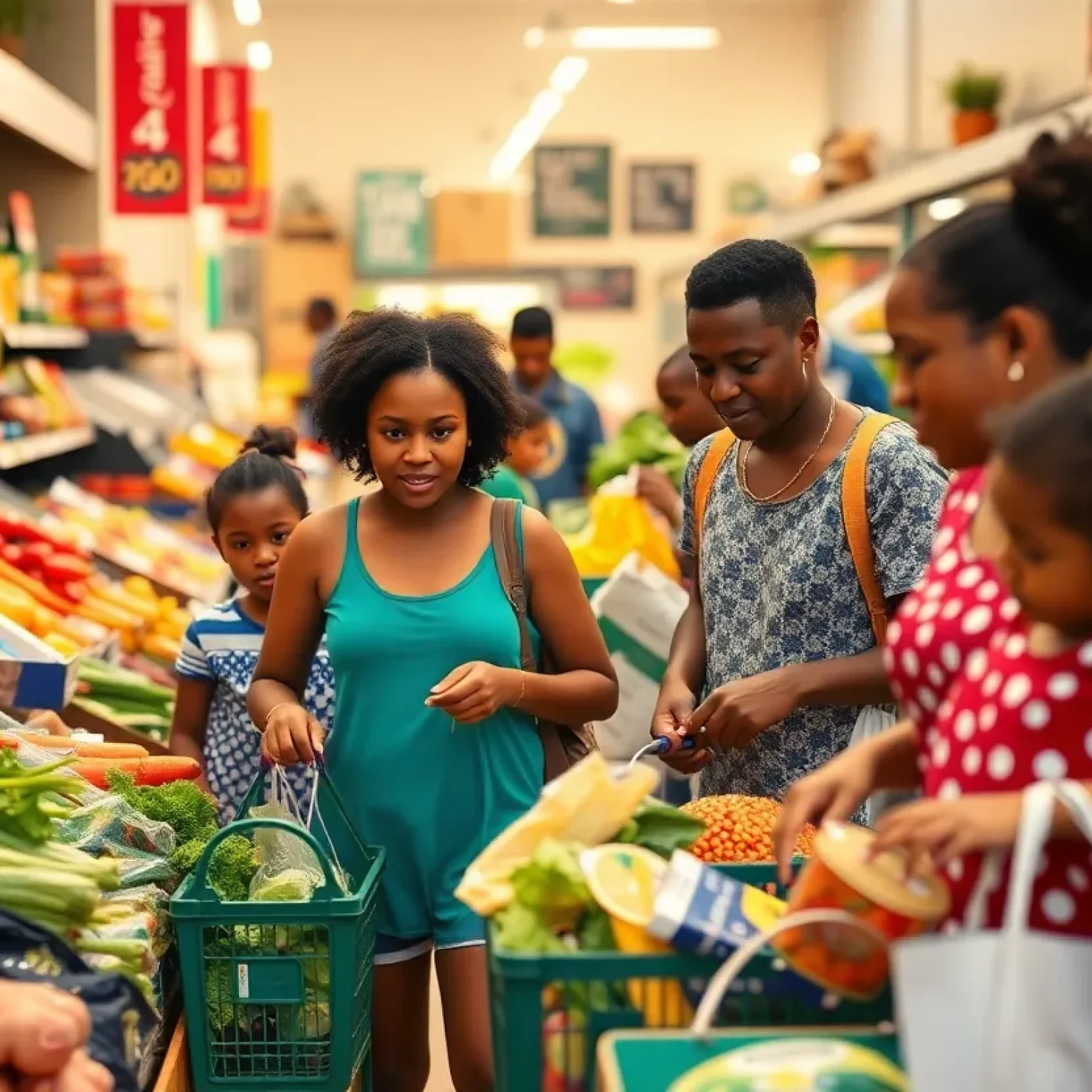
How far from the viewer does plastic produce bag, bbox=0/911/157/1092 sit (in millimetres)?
2344

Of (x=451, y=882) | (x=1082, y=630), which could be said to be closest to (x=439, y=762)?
(x=451, y=882)

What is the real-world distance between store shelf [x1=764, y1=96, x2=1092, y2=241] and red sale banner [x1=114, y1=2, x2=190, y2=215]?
3.95 metres

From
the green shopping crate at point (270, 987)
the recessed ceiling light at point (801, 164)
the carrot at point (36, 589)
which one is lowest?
the green shopping crate at point (270, 987)

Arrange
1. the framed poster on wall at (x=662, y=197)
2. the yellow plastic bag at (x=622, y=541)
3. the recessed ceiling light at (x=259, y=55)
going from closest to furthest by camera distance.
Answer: the yellow plastic bag at (x=622, y=541)
the recessed ceiling light at (x=259, y=55)
the framed poster on wall at (x=662, y=197)

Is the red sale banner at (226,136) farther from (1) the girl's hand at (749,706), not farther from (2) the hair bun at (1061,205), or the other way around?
(2) the hair bun at (1061,205)

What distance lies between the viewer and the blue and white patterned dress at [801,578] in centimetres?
262

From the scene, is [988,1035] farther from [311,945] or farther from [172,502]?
[172,502]

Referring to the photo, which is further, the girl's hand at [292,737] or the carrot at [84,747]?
the carrot at [84,747]

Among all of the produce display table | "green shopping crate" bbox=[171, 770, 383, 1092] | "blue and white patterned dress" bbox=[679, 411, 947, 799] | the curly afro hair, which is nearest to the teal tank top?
"green shopping crate" bbox=[171, 770, 383, 1092]

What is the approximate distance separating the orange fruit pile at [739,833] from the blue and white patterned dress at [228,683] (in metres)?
1.24

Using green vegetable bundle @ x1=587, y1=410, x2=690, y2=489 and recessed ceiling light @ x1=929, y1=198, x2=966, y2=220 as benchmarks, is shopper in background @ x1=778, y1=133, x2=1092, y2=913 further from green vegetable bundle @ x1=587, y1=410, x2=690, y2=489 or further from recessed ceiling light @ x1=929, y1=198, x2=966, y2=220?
recessed ceiling light @ x1=929, y1=198, x2=966, y2=220

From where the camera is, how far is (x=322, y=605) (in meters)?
2.94

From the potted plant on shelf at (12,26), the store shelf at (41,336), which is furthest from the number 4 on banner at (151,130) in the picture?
the store shelf at (41,336)

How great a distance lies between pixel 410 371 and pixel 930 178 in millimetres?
6634
